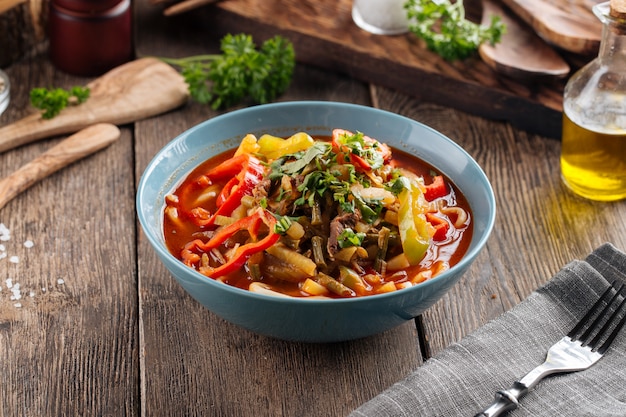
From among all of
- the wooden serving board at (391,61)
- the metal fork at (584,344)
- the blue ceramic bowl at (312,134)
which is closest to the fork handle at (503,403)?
the metal fork at (584,344)

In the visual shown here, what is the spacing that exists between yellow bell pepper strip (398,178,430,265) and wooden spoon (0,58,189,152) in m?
1.84

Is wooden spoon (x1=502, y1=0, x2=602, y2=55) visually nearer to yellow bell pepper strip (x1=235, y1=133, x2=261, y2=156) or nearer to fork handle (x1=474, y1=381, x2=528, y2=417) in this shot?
yellow bell pepper strip (x1=235, y1=133, x2=261, y2=156)

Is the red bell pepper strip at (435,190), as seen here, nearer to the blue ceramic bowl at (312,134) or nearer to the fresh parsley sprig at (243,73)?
the blue ceramic bowl at (312,134)

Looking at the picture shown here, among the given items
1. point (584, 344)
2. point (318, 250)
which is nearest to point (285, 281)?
point (318, 250)

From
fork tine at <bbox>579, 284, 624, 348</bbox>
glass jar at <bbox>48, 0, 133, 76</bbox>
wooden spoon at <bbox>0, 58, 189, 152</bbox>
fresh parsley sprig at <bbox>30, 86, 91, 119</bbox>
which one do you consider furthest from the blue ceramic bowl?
glass jar at <bbox>48, 0, 133, 76</bbox>

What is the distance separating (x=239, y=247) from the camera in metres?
2.79

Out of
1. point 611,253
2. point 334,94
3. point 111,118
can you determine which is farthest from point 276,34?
point 611,253

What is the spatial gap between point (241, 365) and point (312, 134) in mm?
1130

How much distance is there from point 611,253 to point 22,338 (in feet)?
7.19

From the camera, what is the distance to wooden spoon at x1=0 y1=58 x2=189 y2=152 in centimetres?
403

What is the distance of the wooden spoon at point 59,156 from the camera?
3652 millimetres

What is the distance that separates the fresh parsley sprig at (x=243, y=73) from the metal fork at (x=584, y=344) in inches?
83.1

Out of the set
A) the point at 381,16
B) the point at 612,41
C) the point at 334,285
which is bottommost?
the point at 381,16

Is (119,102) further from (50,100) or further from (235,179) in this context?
(235,179)
